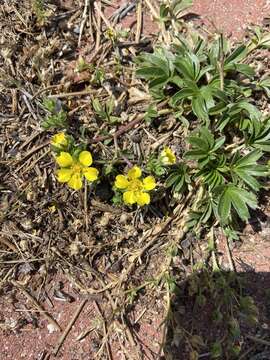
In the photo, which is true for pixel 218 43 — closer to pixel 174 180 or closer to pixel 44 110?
pixel 174 180

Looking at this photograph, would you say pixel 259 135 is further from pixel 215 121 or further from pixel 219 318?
pixel 219 318

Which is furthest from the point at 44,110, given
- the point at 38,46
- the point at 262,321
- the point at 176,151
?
the point at 262,321

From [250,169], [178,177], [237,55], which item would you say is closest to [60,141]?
[178,177]

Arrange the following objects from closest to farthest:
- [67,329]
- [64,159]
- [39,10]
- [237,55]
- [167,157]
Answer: [64,159], [167,157], [67,329], [237,55], [39,10]

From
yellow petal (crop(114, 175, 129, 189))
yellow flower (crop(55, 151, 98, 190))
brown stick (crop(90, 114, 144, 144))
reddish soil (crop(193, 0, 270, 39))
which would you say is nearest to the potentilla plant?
yellow flower (crop(55, 151, 98, 190))

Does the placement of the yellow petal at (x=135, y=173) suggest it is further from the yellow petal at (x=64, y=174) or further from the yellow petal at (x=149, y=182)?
the yellow petal at (x=64, y=174)

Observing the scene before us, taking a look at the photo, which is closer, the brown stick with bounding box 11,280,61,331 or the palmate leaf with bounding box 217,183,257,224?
the palmate leaf with bounding box 217,183,257,224

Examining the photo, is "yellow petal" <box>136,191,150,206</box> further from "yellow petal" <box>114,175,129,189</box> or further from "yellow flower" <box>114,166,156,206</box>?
"yellow petal" <box>114,175,129,189</box>

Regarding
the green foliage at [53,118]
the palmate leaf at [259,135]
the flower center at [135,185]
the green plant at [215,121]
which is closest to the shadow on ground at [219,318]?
the green plant at [215,121]
